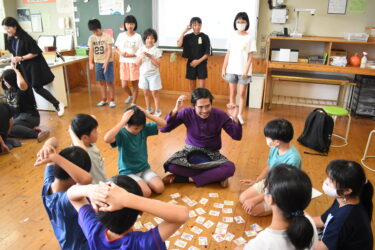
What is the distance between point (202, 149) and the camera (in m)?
2.84

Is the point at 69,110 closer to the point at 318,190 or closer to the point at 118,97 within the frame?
the point at 118,97

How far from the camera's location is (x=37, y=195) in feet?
8.71

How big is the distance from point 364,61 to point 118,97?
13.6ft

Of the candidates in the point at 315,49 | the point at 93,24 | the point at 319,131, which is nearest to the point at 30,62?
the point at 93,24

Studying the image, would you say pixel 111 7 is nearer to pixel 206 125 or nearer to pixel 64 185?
pixel 206 125

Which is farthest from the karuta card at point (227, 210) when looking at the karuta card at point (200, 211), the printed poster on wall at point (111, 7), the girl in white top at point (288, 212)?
the printed poster on wall at point (111, 7)

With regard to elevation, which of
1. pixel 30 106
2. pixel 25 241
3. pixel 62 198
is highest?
pixel 62 198

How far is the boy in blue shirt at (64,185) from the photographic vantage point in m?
1.29

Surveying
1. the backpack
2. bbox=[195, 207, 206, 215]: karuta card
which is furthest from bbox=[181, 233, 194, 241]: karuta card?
the backpack

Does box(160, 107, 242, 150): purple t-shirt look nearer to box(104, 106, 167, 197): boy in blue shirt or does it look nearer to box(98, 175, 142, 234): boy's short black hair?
box(104, 106, 167, 197): boy in blue shirt

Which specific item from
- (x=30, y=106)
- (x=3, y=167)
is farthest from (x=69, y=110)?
(x=3, y=167)

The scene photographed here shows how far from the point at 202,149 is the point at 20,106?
2534 mm

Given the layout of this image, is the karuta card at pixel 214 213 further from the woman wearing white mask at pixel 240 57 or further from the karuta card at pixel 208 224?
the woman wearing white mask at pixel 240 57

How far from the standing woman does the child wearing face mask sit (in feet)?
11.1
